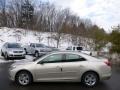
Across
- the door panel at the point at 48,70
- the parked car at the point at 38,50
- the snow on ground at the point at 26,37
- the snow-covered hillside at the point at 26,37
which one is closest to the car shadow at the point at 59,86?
the door panel at the point at 48,70

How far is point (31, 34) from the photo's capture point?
57000mm

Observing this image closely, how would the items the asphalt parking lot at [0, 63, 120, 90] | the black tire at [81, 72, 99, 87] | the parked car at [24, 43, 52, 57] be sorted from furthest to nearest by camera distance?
the parked car at [24, 43, 52, 57], the black tire at [81, 72, 99, 87], the asphalt parking lot at [0, 63, 120, 90]

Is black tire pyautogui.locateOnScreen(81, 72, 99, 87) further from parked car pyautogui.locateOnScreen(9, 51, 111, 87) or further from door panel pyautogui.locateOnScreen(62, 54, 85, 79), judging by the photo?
door panel pyautogui.locateOnScreen(62, 54, 85, 79)

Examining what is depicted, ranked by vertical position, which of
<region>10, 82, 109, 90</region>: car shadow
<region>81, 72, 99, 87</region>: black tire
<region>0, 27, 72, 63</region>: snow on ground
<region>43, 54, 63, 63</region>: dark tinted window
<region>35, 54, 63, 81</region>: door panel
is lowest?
<region>10, 82, 109, 90</region>: car shadow

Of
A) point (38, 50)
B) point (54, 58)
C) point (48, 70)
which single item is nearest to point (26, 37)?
point (38, 50)

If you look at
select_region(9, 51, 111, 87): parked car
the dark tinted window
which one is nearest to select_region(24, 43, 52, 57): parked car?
the dark tinted window

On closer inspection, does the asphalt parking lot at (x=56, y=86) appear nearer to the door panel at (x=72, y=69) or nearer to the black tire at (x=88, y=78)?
the black tire at (x=88, y=78)

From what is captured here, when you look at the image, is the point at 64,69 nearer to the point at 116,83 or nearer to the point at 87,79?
the point at 87,79

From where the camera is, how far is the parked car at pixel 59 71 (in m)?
10.6

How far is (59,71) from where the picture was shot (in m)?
10.6

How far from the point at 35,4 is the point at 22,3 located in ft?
12.8

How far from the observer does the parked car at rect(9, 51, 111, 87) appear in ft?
34.8

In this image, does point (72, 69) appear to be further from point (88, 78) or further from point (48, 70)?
point (48, 70)

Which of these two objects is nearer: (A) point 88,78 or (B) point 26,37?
(A) point 88,78
